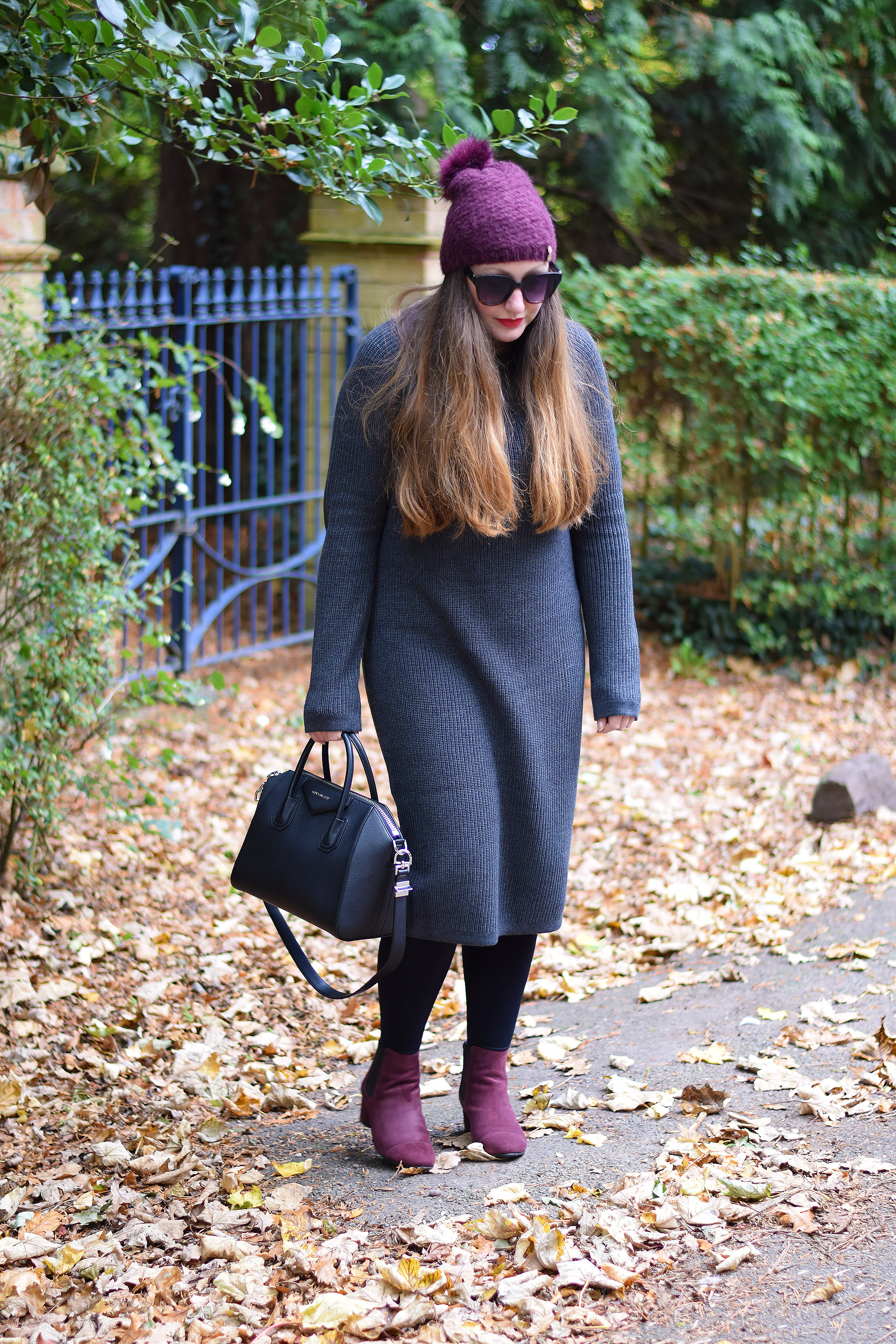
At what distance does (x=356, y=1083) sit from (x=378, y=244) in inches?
208

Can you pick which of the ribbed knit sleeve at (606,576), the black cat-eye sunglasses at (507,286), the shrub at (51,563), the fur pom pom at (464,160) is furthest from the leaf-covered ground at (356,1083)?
the fur pom pom at (464,160)

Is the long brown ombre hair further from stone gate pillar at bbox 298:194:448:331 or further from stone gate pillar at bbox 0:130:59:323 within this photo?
stone gate pillar at bbox 298:194:448:331

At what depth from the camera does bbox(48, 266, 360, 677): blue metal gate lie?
5926mm

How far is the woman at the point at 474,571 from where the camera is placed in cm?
233

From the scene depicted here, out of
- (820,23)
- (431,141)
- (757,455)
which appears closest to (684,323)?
(757,455)

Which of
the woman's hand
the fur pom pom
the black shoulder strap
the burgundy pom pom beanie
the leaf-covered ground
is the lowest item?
the leaf-covered ground

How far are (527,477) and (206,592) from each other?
598 cm

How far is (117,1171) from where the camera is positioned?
2738 millimetres

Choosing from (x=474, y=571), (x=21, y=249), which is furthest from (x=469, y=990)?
(x=21, y=249)

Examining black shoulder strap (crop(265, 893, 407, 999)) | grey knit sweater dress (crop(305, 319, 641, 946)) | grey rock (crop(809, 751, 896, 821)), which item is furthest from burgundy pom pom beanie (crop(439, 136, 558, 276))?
grey rock (crop(809, 751, 896, 821))

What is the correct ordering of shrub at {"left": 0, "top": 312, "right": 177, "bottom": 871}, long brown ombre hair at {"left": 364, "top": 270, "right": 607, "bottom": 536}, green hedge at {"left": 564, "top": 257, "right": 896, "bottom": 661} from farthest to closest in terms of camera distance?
green hedge at {"left": 564, "top": 257, "right": 896, "bottom": 661} < shrub at {"left": 0, "top": 312, "right": 177, "bottom": 871} < long brown ombre hair at {"left": 364, "top": 270, "right": 607, "bottom": 536}

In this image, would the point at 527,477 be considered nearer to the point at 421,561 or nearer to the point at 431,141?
the point at 421,561

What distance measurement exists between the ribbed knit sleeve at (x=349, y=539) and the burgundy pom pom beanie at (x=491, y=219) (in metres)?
0.22

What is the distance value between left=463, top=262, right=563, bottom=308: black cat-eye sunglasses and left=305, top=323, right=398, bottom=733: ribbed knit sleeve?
0.20 metres
